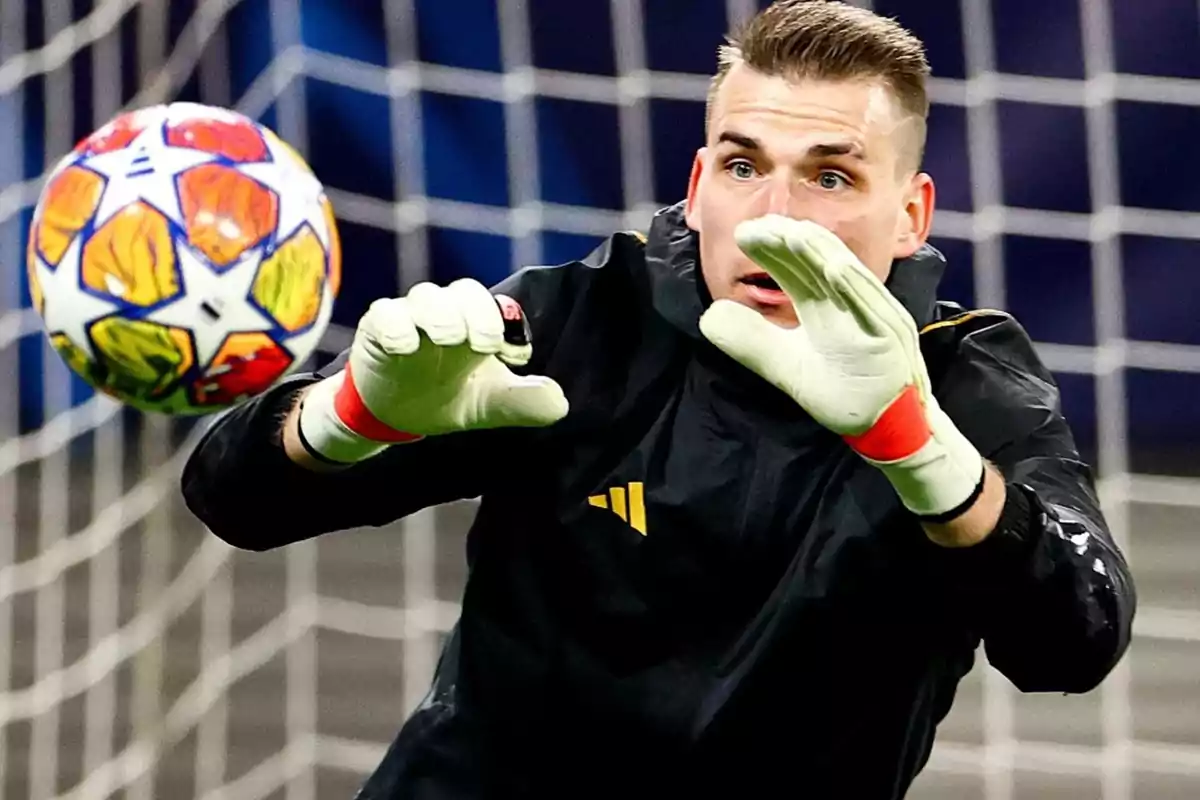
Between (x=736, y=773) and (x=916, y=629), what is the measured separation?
20 centimetres

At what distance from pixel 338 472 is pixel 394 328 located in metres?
0.27

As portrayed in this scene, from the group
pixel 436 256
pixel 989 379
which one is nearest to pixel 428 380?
pixel 989 379

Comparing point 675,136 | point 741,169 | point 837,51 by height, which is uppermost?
point 675,136

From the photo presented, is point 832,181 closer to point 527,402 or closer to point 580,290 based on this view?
point 580,290

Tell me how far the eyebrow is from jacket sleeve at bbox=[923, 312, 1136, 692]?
186mm

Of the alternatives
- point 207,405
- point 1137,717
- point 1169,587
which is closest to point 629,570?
point 207,405

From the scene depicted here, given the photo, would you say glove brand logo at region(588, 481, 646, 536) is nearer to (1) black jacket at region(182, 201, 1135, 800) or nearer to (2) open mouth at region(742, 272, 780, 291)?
(1) black jacket at region(182, 201, 1135, 800)

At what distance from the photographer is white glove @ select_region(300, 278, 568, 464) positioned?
138 centimetres

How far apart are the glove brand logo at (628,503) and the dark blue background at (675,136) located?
5.57ft

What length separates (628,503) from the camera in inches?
64.4

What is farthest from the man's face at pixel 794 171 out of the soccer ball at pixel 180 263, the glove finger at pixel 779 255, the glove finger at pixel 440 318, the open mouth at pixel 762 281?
the soccer ball at pixel 180 263

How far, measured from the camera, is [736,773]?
5.29 feet

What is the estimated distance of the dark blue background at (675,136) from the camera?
3473 millimetres

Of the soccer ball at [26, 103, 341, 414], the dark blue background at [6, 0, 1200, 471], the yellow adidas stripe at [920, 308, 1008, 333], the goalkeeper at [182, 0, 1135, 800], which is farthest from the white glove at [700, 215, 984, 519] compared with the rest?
the dark blue background at [6, 0, 1200, 471]
